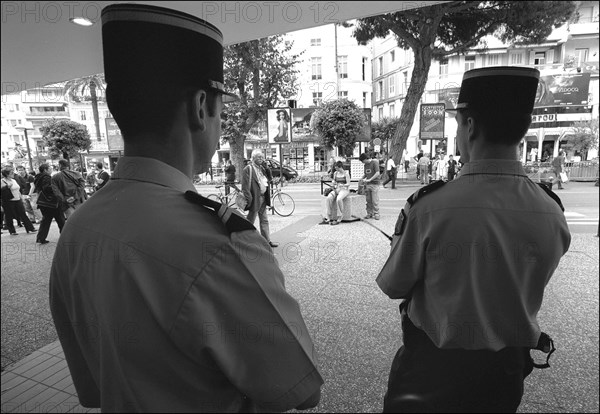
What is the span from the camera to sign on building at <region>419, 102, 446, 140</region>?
1.29 meters

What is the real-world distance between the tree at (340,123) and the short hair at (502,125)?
2.03 feet

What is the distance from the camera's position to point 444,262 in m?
1.16

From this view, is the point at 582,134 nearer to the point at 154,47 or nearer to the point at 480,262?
the point at 480,262

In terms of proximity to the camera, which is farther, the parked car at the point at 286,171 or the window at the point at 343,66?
the parked car at the point at 286,171

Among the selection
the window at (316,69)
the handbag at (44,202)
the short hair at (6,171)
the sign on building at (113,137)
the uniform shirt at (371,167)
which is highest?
the window at (316,69)

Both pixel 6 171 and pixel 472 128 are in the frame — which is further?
pixel 6 171

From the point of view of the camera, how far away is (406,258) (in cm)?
122

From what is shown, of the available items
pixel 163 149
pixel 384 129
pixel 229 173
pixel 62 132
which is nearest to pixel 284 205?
pixel 62 132

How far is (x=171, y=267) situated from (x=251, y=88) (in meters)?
1.35

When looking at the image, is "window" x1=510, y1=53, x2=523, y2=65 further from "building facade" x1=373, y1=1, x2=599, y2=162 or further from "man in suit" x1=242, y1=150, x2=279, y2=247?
"man in suit" x1=242, y1=150, x2=279, y2=247

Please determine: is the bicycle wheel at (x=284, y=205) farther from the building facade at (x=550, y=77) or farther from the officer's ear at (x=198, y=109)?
the officer's ear at (x=198, y=109)

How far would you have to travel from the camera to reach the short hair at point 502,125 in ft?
3.48

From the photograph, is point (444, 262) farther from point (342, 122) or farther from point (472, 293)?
point (342, 122)

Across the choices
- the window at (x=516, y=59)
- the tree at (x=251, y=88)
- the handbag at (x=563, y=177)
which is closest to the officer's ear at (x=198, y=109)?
the tree at (x=251, y=88)
